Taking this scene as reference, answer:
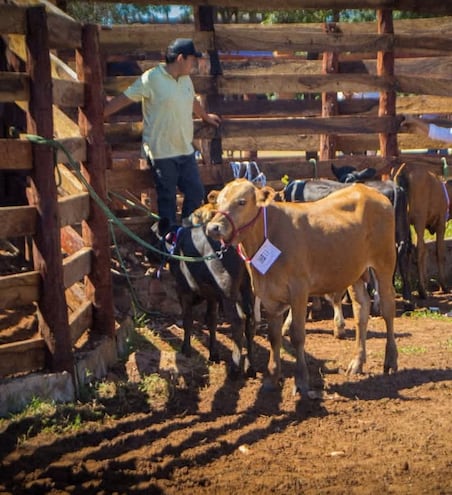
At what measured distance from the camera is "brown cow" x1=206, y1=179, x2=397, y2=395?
6969 millimetres

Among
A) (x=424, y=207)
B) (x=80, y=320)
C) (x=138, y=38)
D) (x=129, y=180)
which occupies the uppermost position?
(x=138, y=38)

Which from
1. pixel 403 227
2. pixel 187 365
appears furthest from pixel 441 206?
pixel 187 365

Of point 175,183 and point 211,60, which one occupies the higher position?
point 211,60

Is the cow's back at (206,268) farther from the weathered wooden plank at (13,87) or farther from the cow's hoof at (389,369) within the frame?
the weathered wooden plank at (13,87)

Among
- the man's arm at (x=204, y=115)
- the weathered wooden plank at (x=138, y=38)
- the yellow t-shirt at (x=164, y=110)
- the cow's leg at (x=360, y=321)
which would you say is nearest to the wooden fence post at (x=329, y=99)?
the man's arm at (x=204, y=115)

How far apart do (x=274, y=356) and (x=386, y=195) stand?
13.4 ft

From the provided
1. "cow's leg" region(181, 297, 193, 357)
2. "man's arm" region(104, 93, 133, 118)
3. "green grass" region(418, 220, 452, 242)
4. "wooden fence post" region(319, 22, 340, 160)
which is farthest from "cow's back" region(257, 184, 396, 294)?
"green grass" region(418, 220, 452, 242)

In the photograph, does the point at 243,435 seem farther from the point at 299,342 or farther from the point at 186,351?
the point at 186,351

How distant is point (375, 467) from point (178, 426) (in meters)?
1.49

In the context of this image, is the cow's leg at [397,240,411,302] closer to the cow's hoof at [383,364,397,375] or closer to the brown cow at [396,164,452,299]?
the brown cow at [396,164,452,299]

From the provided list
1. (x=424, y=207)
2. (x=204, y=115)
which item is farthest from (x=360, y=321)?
(x=424, y=207)

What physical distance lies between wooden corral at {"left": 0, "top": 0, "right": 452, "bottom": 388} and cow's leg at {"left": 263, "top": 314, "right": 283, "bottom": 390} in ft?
4.95

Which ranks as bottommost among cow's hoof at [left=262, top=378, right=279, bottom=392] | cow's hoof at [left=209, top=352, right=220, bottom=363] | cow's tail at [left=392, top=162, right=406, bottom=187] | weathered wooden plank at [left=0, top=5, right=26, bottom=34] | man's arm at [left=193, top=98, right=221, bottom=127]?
cow's hoof at [left=262, top=378, right=279, bottom=392]

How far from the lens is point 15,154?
6527 mm
